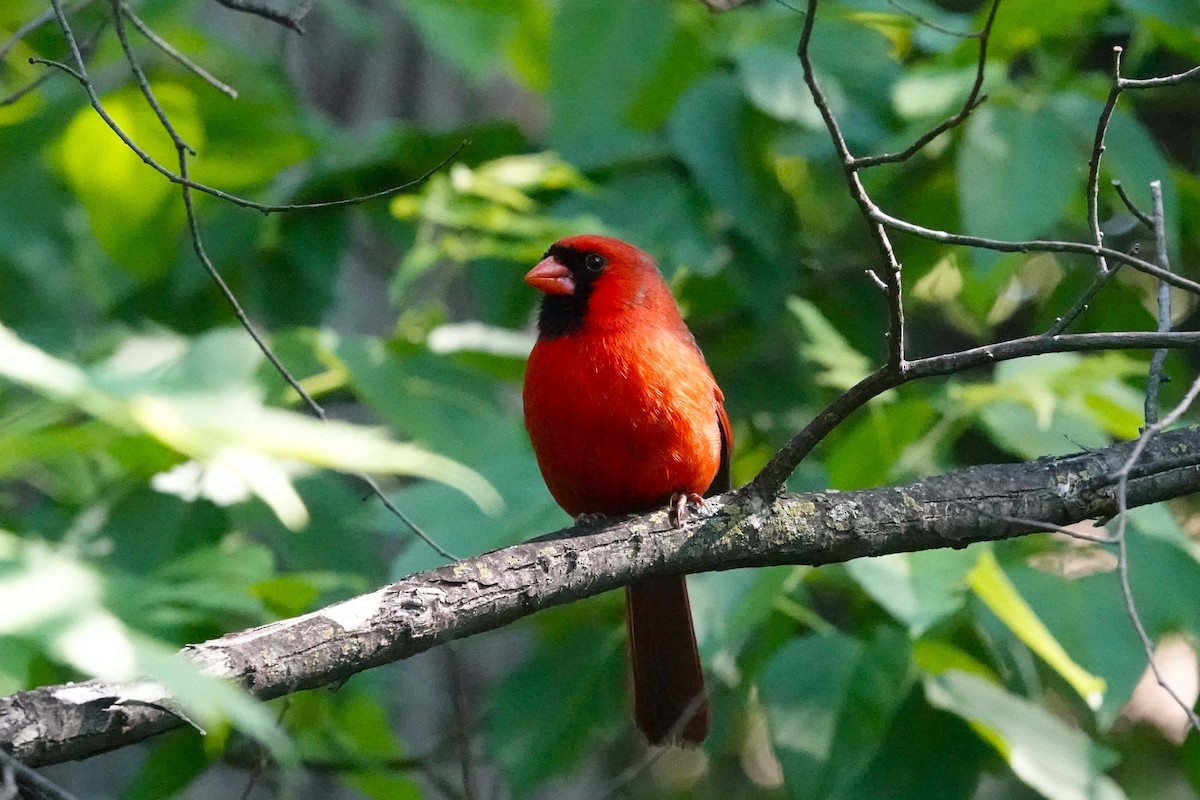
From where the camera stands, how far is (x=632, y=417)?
336cm

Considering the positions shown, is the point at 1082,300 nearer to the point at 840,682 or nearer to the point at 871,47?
the point at 840,682

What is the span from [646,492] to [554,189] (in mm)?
1771

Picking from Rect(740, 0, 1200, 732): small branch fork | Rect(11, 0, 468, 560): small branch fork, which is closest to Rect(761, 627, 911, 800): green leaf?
Rect(740, 0, 1200, 732): small branch fork

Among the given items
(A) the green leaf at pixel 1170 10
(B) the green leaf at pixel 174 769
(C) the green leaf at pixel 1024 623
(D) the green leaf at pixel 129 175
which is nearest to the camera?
(C) the green leaf at pixel 1024 623

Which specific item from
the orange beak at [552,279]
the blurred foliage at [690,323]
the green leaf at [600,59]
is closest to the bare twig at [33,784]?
the blurred foliage at [690,323]

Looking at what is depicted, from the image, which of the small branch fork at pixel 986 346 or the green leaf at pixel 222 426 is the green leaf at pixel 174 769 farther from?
the green leaf at pixel 222 426

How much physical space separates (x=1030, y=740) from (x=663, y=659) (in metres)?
1.01

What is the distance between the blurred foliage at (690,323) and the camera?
3.24 metres

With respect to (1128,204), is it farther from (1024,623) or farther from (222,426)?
(222,426)

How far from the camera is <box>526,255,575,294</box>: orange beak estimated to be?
3.79m

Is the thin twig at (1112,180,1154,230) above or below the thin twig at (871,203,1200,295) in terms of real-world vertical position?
above

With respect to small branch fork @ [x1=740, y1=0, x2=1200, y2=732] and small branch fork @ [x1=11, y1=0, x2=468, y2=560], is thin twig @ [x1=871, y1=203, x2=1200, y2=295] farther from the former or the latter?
small branch fork @ [x1=11, y1=0, x2=468, y2=560]

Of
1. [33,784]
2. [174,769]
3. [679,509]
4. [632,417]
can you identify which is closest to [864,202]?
[679,509]

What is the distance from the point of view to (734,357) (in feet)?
17.5
